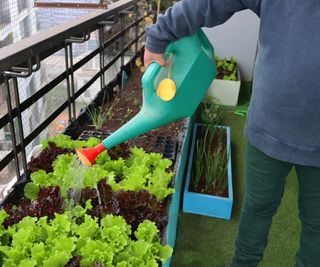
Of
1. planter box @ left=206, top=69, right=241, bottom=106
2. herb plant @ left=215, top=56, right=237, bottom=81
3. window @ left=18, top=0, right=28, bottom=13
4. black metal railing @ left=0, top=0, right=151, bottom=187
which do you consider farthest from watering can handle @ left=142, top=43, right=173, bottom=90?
herb plant @ left=215, top=56, right=237, bottom=81

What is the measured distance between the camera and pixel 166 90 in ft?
4.29

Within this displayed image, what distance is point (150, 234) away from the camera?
1.22 m

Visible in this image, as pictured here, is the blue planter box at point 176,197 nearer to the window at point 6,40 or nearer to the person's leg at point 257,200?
the person's leg at point 257,200

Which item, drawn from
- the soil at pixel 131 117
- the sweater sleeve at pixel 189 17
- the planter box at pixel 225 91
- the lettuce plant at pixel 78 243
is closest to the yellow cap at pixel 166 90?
the sweater sleeve at pixel 189 17

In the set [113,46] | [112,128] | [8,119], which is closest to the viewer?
[8,119]

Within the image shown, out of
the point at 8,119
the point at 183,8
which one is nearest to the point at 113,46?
the point at 8,119

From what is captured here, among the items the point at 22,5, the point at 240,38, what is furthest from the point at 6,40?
the point at 240,38

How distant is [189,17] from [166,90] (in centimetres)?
29

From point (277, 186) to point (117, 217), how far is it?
56cm

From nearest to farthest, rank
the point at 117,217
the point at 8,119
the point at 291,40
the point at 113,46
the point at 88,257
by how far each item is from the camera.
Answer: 1. the point at 291,40
2. the point at 88,257
3. the point at 117,217
4. the point at 8,119
5. the point at 113,46

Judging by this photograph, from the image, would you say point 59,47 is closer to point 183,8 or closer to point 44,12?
point 44,12

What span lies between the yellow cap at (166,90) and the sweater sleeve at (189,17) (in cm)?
12

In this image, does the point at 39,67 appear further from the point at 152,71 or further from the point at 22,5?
the point at 22,5

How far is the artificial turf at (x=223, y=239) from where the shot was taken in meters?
1.77
